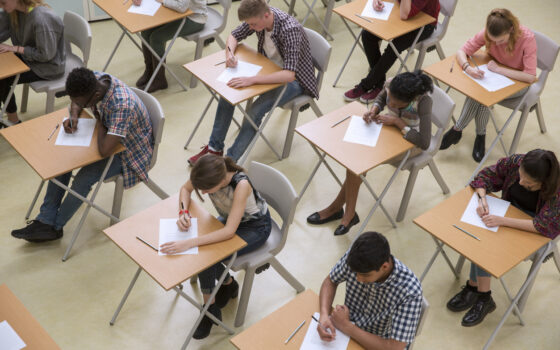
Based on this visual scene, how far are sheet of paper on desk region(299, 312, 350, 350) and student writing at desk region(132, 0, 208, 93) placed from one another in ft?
10.5

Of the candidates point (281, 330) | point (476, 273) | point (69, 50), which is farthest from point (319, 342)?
point (69, 50)

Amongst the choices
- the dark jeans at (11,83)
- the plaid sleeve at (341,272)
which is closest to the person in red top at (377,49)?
the dark jeans at (11,83)

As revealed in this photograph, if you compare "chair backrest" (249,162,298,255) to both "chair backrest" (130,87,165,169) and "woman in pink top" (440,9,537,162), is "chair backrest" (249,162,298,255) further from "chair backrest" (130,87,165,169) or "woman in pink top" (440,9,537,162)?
"woman in pink top" (440,9,537,162)

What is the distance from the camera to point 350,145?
4094 millimetres

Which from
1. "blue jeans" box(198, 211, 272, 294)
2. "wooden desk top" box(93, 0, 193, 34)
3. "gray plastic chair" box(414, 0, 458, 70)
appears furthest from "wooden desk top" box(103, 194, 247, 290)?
"gray plastic chair" box(414, 0, 458, 70)

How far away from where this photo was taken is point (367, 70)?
6.15 metres

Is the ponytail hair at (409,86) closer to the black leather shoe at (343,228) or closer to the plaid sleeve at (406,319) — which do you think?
the black leather shoe at (343,228)

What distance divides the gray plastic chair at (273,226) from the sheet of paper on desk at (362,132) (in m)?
0.65

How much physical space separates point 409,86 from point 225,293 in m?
1.63

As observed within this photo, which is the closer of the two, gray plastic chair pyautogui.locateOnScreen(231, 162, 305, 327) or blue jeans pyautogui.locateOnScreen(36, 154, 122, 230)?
gray plastic chair pyautogui.locateOnScreen(231, 162, 305, 327)

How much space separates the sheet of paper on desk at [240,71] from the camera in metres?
4.62

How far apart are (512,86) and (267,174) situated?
6.43 ft

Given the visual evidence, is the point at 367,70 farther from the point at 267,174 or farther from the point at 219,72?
the point at 267,174

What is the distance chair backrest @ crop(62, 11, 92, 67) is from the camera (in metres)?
4.97
